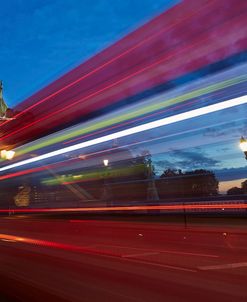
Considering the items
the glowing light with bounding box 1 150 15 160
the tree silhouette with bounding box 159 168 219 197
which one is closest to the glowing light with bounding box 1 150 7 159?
the glowing light with bounding box 1 150 15 160

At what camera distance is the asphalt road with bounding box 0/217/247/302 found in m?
6.66

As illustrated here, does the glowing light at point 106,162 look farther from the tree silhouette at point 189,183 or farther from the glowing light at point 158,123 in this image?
the tree silhouette at point 189,183

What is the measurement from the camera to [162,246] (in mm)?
12383

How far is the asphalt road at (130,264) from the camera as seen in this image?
666 cm

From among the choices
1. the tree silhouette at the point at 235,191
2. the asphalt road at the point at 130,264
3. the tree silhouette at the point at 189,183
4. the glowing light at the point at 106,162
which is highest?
the glowing light at the point at 106,162

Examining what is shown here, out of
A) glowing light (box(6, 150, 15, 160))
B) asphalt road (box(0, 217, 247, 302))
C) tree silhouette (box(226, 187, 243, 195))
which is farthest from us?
glowing light (box(6, 150, 15, 160))

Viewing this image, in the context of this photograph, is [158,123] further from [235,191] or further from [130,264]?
[130,264]

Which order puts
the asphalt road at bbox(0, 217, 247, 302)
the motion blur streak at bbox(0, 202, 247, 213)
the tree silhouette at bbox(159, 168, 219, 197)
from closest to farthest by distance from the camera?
the asphalt road at bbox(0, 217, 247, 302) → the tree silhouette at bbox(159, 168, 219, 197) → the motion blur streak at bbox(0, 202, 247, 213)

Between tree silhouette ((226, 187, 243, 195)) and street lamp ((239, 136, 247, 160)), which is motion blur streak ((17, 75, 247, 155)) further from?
tree silhouette ((226, 187, 243, 195))

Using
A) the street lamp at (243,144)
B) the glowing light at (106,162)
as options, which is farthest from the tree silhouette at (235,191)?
the glowing light at (106,162)

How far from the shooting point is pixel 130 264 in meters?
9.38

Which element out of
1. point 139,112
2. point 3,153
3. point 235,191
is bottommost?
point 235,191

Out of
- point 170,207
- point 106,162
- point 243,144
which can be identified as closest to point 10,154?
point 106,162

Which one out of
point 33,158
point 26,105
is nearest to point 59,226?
point 33,158
